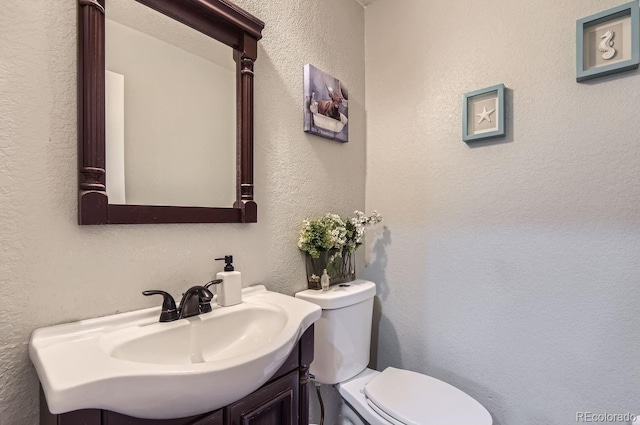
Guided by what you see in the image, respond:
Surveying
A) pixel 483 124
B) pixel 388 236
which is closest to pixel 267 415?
pixel 388 236

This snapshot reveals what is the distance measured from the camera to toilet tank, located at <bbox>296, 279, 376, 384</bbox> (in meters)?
1.23

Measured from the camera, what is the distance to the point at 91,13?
0.76 metres

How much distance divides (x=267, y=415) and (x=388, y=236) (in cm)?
107

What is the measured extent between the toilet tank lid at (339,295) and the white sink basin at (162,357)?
258mm

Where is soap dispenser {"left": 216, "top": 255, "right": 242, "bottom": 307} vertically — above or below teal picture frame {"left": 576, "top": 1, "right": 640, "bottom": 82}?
below

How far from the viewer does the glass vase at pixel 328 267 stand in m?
1.34

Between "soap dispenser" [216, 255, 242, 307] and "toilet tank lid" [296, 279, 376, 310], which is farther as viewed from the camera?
"toilet tank lid" [296, 279, 376, 310]

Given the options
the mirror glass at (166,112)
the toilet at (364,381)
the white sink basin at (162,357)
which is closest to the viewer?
the white sink basin at (162,357)

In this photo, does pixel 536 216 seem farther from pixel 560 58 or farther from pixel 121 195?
pixel 121 195

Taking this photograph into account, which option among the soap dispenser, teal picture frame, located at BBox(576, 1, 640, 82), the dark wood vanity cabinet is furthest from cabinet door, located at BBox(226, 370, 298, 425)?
teal picture frame, located at BBox(576, 1, 640, 82)

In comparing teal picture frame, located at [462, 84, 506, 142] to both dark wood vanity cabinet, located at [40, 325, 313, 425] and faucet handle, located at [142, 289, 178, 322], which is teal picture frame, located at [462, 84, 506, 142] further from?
faucet handle, located at [142, 289, 178, 322]

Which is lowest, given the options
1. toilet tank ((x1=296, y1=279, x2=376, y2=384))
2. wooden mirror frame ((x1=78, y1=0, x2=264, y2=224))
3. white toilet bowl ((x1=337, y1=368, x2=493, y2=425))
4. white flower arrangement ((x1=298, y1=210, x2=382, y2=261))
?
white toilet bowl ((x1=337, y1=368, x2=493, y2=425))

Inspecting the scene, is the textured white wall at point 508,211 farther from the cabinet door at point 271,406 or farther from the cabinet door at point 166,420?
the cabinet door at point 166,420

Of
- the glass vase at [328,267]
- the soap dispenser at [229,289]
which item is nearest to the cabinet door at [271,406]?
the soap dispenser at [229,289]
